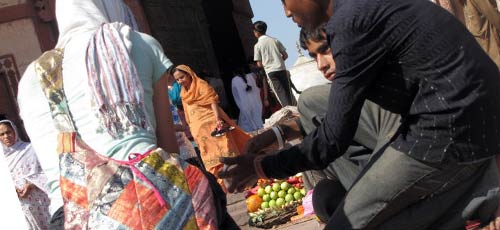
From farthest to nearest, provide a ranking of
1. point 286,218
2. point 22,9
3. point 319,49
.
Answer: point 22,9 < point 286,218 < point 319,49

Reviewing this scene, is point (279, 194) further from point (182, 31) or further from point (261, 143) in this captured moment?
point (182, 31)

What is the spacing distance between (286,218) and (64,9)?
4.24 m

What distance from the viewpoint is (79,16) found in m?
3.22

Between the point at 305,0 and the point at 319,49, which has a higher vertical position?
the point at 305,0

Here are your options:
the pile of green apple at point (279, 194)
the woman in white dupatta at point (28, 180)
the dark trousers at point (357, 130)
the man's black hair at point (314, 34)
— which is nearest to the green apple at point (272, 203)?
the pile of green apple at point (279, 194)

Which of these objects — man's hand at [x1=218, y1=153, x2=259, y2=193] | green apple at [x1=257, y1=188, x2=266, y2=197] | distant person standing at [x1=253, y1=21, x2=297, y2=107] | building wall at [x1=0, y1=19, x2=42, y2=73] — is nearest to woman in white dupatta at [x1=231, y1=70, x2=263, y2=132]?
distant person standing at [x1=253, y1=21, x2=297, y2=107]

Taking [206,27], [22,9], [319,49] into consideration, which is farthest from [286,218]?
[206,27]

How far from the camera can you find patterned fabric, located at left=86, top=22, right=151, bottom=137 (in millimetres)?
3021

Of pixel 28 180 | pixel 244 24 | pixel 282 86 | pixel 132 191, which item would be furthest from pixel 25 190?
pixel 244 24

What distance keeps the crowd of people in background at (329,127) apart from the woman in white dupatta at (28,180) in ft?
16.4

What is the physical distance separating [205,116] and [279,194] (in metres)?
2.25

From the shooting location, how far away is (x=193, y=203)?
9.80 ft

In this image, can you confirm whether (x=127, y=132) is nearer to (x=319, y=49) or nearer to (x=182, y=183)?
(x=182, y=183)

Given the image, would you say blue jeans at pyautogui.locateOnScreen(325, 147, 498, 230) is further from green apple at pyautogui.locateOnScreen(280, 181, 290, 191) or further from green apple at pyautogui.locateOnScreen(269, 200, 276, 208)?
green apple at pyautogui.locateOnScreen(280, 181, 290, 191)
